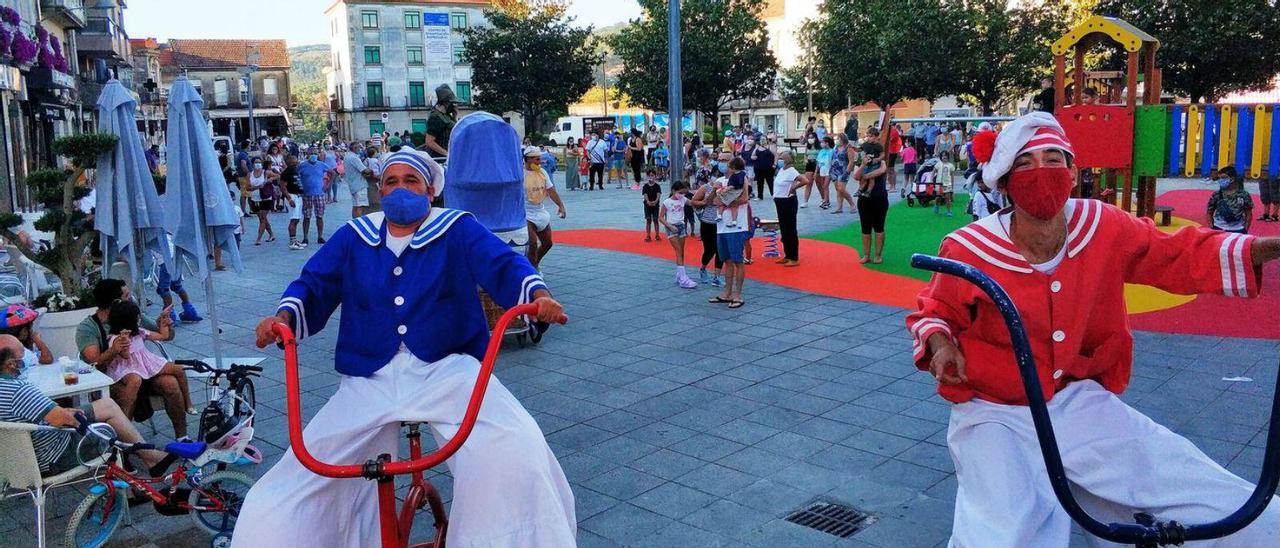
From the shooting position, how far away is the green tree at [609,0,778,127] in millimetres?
42031

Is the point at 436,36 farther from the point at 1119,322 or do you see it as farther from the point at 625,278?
the point at 1119,322

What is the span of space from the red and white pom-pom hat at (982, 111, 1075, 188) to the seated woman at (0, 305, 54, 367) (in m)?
5.34

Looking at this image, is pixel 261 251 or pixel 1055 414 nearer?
pixel 1055 414

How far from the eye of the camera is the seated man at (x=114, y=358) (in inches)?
234

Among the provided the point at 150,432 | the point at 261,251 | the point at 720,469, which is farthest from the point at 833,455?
the point at 261,251

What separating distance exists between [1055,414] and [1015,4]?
105 feet

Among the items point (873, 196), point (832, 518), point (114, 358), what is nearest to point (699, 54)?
point (873, 196)

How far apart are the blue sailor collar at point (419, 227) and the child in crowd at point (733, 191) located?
7144mm

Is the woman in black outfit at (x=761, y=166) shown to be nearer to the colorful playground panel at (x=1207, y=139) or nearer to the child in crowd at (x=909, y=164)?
the child in crowd at (x=909, y=164)

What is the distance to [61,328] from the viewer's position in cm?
695

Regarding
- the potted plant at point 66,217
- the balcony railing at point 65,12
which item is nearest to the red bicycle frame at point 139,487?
the potted plant at point 66,217

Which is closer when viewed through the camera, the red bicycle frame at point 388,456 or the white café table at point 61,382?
the red bicycle frame at point 388,456

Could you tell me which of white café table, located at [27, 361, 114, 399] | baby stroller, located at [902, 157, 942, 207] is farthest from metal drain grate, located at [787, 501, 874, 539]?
baby stroller, located at [902, 157, 942, 207]

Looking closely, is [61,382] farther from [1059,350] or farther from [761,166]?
[761,166]
